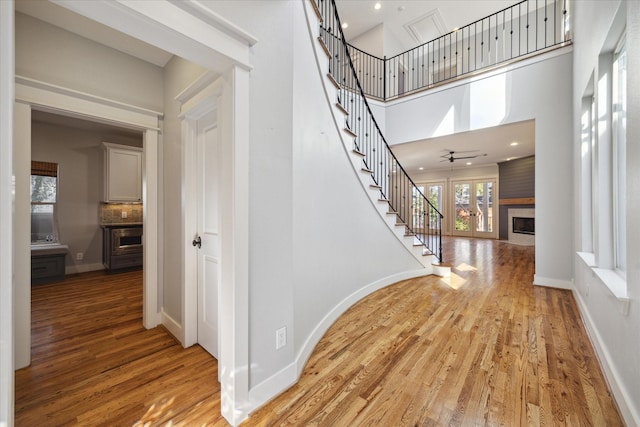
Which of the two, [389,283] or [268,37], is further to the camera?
[389,283]

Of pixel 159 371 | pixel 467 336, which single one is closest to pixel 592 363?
pixel 467 336

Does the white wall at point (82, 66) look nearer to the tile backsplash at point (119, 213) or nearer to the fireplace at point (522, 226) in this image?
the tile backsplash at point (119, 213)

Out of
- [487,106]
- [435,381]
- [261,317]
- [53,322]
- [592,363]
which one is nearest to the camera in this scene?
[261,317]

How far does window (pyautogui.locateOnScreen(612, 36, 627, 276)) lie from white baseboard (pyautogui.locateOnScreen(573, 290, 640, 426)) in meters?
0.58

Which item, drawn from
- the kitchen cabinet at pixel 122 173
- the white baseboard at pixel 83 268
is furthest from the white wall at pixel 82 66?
the white baseboard at pixel 83 268

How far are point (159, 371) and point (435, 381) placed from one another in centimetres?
196

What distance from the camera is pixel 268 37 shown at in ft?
5.03

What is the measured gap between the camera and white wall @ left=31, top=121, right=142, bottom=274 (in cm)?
444

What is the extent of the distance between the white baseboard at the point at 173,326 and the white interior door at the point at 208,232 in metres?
0.19

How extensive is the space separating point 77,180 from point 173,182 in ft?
13.1

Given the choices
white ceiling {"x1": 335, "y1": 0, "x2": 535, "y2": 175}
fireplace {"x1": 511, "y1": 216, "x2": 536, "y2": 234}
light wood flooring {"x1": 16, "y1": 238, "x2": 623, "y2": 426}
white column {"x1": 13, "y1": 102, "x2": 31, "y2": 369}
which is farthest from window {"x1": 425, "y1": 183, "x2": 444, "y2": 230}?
white column {"x1": 13, "y1": 102, "x2": 31, "y2": 369}

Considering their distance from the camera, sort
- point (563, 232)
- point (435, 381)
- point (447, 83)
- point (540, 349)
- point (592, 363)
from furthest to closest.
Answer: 1. point (447, 83)
2. point (563, 232)
3. point (540, 349)
4. point (592, 363)
5. point (435, 381)

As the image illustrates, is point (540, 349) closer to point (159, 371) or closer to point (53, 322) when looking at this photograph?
point (159, 371)

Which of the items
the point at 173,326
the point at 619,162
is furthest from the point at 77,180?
the point at 619,162
